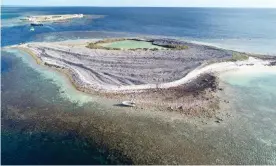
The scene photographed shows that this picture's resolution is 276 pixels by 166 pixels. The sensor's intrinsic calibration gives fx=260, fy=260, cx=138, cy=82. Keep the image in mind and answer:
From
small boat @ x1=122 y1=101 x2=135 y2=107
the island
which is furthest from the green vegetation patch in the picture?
small boat @ x1=122 y1=101 x2=135 y2=107

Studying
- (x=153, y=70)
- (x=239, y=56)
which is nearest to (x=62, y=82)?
(x=153, y=70)

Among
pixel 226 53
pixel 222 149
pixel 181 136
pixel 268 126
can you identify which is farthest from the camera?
pixel 226 53

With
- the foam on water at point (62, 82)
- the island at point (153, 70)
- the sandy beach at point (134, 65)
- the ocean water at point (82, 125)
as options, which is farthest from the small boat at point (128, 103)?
the foam on water at point (62, 82)

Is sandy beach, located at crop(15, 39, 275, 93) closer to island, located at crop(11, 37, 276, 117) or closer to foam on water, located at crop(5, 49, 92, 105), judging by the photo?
island, located at crop(11, 37, 276, 117)

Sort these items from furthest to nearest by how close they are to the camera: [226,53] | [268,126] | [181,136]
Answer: [226,53] → [268,126] → [181,136]

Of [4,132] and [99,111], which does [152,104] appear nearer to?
[99,111]

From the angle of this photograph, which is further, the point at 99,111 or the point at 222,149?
the point at 99,111

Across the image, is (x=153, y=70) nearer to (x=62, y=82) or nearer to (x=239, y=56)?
(x=62, y=82)

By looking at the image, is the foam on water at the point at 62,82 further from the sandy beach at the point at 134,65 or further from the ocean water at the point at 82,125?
the sandy beach at the point at 134,65

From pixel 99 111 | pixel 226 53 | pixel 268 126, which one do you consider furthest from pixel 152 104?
pixel 226 53
